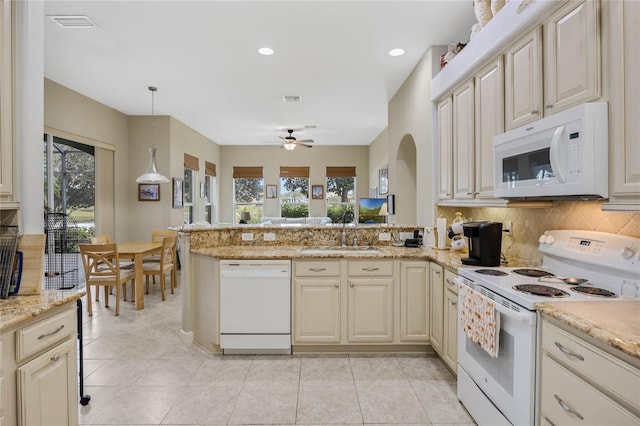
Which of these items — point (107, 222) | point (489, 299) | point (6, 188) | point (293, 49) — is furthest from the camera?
point (107, 222)

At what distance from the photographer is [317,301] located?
297 cm

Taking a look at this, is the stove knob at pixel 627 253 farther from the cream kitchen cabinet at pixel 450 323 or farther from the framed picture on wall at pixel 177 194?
the framed picture on wall at pixel 177 194

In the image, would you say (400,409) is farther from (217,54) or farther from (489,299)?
(217,54)

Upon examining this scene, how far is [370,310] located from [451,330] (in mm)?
699

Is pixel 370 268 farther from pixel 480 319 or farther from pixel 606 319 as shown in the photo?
pixel 606 319

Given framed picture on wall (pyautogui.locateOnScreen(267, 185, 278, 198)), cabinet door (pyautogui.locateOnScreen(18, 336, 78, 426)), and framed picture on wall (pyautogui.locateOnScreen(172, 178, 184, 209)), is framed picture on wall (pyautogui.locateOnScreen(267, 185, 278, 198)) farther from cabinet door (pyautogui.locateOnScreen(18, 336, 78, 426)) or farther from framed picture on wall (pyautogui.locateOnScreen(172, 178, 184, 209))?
cabinet door (pyautogui.locateOnScreen(18, 336, 78, 426))

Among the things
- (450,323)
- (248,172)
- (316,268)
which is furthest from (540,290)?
(248,172)

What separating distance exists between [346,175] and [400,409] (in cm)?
784

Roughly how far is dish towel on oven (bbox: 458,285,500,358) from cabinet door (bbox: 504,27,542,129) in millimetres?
1085

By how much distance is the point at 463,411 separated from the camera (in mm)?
2211

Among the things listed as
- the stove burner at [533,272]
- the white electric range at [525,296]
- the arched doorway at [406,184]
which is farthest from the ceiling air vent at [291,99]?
the stove burner at [533,272]

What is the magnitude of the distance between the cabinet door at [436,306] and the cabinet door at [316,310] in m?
0.80

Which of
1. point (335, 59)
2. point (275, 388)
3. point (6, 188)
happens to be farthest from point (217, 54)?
point (275, 388)

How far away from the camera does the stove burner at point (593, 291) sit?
1.66 m
